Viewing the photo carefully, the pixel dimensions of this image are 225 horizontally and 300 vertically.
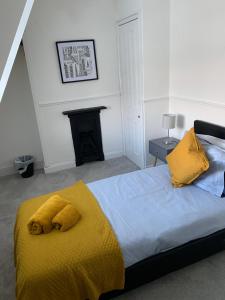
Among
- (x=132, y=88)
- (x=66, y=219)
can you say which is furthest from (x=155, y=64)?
(x=66, y=219)

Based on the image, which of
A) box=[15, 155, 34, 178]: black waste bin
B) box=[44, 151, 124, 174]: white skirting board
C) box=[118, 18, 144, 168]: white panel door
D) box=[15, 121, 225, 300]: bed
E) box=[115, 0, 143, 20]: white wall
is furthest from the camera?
box=[44, 151, 124, 174]: white skirting board

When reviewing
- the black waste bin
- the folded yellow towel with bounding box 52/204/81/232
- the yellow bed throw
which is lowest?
the black waste bin

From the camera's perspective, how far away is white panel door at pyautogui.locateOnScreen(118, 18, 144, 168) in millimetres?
3232

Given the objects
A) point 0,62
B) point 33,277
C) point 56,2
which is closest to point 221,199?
point 33,277

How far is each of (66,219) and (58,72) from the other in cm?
248

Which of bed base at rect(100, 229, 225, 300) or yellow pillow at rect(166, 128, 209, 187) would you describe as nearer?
bed base at rect(100, 229, 225, 300)

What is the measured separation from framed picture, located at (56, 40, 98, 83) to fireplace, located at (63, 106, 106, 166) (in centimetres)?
52

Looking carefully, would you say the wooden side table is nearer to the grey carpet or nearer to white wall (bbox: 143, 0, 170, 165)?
white wall (bbox: 143, 0, 170, 165)

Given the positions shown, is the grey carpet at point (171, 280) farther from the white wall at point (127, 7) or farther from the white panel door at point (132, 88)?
the white wall at point (127, 7)

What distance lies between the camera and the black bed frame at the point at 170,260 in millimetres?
1679

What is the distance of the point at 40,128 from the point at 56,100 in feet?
1.65

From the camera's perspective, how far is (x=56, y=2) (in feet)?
10.5

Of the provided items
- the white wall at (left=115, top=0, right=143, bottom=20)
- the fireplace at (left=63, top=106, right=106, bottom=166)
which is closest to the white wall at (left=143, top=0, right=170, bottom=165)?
the white wall at (left=115, top=0, right=143, bottom=20)

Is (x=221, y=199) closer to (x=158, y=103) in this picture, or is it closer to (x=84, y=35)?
(x=158, y=103)
